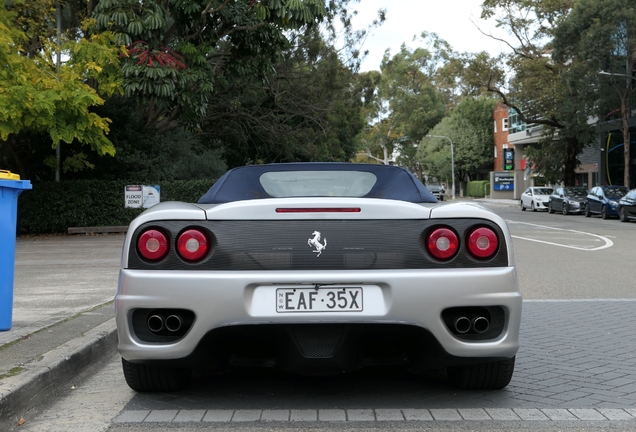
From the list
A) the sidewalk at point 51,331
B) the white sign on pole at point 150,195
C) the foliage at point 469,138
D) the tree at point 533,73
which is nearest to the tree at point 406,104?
the foliage at point 469,138

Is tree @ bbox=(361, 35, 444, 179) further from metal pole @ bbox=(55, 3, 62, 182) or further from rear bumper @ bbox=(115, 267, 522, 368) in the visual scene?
rear bumper @ bbox=(115, 267, 522, 368)

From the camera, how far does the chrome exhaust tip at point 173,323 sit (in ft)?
13.4

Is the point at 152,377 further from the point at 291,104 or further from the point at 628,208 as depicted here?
the point at 628,208

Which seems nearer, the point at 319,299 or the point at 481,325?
the point at 319,299

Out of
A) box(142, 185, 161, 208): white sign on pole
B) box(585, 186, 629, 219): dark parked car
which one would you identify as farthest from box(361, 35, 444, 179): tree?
box(142, 185, 161, 208): white sign on pole

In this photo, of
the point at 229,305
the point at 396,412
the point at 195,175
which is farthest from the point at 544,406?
the point at 195,175

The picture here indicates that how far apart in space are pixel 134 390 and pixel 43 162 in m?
21.6

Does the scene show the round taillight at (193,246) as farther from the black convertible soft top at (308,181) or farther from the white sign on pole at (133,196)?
the white sign on pole at (133,196)

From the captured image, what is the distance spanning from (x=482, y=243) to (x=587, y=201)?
32619 mm

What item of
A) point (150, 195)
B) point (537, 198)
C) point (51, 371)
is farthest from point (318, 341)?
point (537, 198)

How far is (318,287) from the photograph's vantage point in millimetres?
4008

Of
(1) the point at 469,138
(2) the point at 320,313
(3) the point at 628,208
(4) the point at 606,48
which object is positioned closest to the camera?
(2) the point at 320,313

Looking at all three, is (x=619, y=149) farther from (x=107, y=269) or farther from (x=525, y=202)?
(x=107, y=269)

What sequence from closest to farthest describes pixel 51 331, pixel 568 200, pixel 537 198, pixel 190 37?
pixel 51 331 < pixel 190 37 < pixel 568 200 < pixel 537 198
